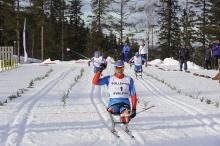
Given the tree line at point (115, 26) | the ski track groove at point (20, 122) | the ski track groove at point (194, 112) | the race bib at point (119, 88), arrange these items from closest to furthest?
the ski track groove at point (20, 122), the race bib at point (119, 88), the ski track groove at point (194, 112), the tree line at point (115, 26)

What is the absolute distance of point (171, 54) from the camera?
232 feet

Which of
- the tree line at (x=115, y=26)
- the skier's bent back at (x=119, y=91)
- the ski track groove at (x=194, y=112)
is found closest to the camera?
the skier's bent back at (x=119, y=91)

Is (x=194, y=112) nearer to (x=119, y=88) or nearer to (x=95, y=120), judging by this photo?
(x=95, y=120)

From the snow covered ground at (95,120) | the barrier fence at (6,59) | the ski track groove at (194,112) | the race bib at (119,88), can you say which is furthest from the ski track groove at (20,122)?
the barrier fence at (6,59)

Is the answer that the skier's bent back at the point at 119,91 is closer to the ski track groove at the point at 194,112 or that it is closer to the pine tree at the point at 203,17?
the ski track groove at the point at 194,112

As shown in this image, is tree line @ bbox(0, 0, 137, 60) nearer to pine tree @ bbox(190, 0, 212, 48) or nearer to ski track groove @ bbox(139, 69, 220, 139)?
pine tree @ bbox(190, 0, 212, 48)

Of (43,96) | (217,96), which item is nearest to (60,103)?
(43,96)

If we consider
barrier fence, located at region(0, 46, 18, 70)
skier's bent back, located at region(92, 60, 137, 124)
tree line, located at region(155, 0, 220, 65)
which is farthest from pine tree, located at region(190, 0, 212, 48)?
skier's bent back, located at region(92, 60, 137, 124)

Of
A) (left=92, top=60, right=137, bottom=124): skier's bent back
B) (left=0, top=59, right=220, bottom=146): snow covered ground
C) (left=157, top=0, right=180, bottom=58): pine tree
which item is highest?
(left=157, top=0, right=180, bottom=58): pine tree

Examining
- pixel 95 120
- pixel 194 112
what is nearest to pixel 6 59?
pixel 194 112

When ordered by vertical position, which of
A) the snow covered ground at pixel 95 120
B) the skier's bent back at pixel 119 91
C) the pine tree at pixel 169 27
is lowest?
the snow covered ground at pixel 95 120

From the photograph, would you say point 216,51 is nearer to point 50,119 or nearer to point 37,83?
point 37,83

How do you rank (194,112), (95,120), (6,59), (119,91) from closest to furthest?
1. (119,91)
2. (95,120)
3. (194,112)
4. (6,59)

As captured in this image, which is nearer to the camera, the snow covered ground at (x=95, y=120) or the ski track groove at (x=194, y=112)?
the snow covered ground at (x=95, y=120)
